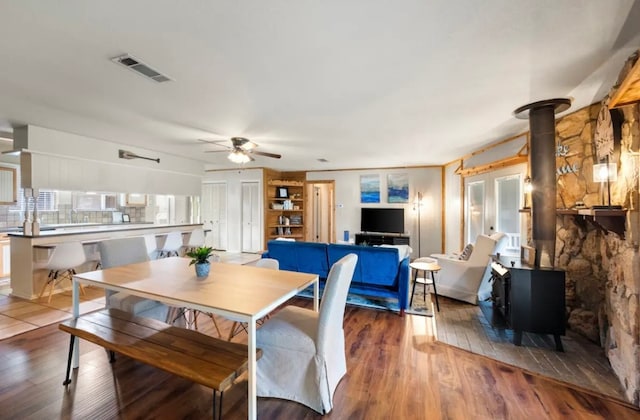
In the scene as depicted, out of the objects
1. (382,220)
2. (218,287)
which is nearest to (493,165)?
(382,220)

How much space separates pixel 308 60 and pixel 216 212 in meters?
6.91

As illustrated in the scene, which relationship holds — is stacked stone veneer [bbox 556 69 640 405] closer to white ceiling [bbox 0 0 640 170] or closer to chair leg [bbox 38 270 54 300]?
white ceiling [bbox 0 0 640 170]

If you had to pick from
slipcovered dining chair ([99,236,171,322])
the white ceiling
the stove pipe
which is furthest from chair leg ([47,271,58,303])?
→ the stove pipe

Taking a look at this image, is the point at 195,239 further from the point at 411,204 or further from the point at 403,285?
the point at 411,204

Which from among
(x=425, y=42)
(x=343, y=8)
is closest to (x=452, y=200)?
(x=425, y=42)

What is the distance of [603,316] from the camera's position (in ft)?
9.11

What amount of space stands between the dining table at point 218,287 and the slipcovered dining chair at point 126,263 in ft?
0.98

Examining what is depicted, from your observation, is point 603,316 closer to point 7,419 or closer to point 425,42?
point 425,42

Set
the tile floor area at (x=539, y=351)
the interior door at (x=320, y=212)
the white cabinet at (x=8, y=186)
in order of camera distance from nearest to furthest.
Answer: the tile floor area at (x=539, y=351) < the white cabinet at (x=8, y=186) < the interior door at (x=320, y=212)

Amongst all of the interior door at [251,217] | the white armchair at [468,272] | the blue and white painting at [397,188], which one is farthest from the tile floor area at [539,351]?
the interior door at [251,217]

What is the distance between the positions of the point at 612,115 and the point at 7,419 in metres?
4.95

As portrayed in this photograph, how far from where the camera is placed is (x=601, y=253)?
2.89m

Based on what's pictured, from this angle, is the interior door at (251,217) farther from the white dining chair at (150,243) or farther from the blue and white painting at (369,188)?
the white dining chair at (150,243)

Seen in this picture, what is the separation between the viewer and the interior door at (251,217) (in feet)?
25.5
